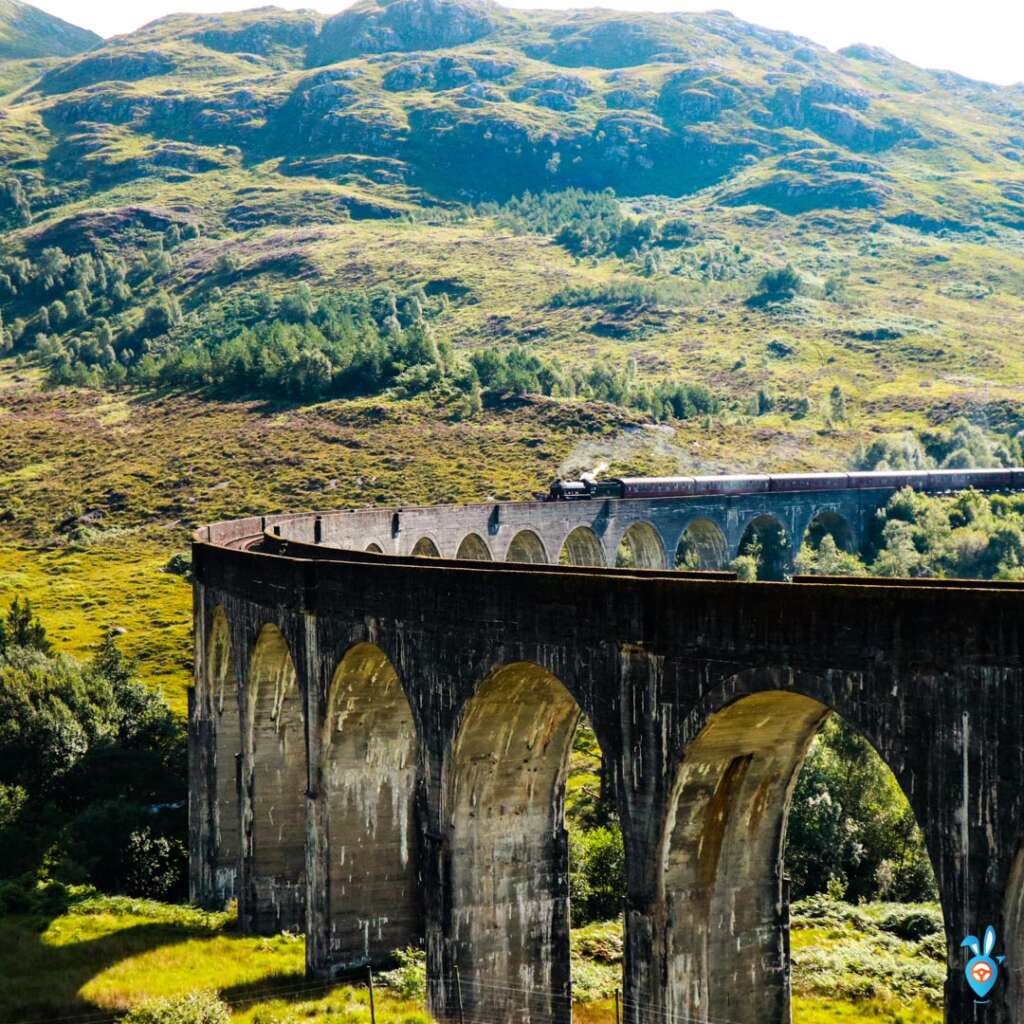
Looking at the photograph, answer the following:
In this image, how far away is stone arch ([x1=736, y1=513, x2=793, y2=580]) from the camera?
92.2m

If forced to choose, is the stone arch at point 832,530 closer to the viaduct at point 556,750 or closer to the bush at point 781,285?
the viaduct at point 556,750

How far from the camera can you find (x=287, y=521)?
58188 millimetres

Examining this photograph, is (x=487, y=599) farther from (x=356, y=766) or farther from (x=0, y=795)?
(x=0, y=795)

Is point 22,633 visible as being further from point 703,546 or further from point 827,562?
point 827,562

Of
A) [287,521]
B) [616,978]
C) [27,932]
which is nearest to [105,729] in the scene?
[287,521]

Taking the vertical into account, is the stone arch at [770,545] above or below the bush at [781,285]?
below

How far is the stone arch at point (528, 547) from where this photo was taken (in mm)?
76125

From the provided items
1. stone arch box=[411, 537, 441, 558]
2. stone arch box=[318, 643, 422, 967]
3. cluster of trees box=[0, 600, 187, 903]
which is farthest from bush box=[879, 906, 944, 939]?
stone arch box=[411, 537, 441, 558]

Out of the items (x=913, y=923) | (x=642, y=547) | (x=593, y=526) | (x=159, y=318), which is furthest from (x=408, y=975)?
(x=159, y=318)

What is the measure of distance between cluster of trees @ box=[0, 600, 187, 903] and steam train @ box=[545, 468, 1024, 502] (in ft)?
100

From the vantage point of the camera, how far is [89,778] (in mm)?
52312

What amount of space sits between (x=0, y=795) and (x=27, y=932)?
10.5 m

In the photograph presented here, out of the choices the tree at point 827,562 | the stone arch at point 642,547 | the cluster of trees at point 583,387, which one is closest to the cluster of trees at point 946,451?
the cluster of trees at point 583,387

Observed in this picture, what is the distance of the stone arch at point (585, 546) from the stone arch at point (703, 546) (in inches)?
320
